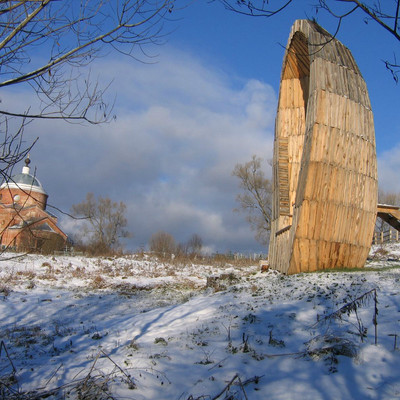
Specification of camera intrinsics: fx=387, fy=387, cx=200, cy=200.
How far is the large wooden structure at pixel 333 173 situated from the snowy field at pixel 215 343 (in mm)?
1359

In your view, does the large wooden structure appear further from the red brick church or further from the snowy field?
the red brick church

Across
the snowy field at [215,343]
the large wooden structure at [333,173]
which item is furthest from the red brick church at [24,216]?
the large wooden structure at [333,173]

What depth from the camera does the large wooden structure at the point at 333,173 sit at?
1022cm

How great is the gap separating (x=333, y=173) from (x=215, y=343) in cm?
Result: 671

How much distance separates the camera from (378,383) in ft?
12.2

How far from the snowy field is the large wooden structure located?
53.5 inches

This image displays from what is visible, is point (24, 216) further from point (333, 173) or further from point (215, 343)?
point (333, 173)

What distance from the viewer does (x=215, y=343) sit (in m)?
5.27

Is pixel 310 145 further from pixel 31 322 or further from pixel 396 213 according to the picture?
pixel 31 322

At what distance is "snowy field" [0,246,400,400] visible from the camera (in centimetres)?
371

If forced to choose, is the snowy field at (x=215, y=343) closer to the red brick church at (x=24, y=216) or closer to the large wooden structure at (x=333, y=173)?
the red brick church at (x=24, y=216)

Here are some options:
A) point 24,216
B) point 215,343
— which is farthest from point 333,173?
point 24,216

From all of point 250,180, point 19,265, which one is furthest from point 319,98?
point 250,180

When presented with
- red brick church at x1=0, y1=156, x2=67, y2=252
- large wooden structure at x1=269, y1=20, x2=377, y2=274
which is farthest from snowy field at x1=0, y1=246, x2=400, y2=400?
large wooden structure at x1=269, y1=20, x2=377, y2=274
